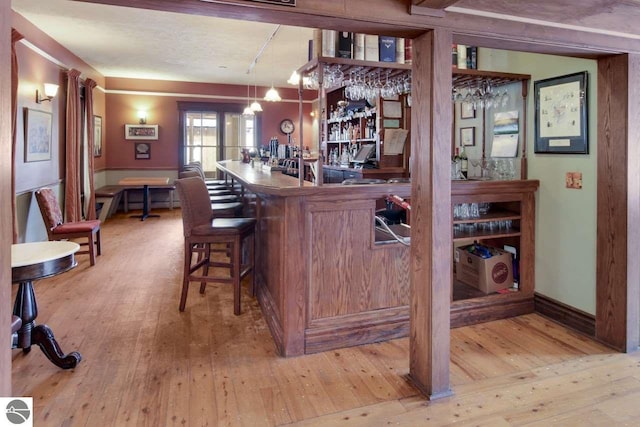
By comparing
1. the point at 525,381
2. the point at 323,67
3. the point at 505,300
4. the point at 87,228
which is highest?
the point at 323,67

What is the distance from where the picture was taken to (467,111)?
13.2 ft

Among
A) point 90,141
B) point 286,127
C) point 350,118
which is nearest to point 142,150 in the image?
point 90,141

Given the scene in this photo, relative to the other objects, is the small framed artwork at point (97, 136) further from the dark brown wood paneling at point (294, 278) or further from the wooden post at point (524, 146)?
the wooden post at point (524, 146)

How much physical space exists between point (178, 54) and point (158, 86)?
2.82 m

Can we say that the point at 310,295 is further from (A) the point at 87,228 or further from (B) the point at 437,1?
(A) the point at 87,228

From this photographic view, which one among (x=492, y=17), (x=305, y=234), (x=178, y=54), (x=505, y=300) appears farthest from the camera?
(x=178, y=54)

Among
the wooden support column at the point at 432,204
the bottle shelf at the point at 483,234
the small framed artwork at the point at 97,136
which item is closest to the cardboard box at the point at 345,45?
the wooden support column at the point at 432,204

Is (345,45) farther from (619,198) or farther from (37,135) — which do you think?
(37,135)

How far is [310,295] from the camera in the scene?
9.14ft

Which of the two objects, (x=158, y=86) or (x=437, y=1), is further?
(x=158, y=86)

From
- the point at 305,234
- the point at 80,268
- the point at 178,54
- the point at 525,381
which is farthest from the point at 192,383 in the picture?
the point at 178,54

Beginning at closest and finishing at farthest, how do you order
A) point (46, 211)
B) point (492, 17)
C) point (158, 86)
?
point (492, 17)
point (46, 211)
point (158, 86)

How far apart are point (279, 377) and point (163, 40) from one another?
17.4ft

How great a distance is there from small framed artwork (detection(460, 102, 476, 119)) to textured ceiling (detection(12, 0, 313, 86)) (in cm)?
253
